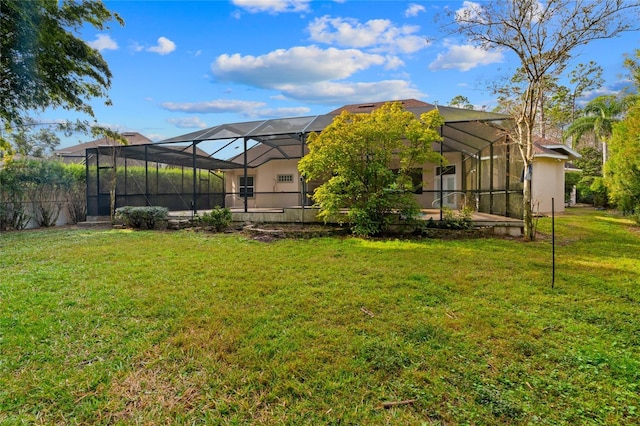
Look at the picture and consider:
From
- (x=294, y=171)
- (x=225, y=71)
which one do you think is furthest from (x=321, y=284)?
(x=294, y=171)

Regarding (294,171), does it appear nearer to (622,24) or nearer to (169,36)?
(169,36)

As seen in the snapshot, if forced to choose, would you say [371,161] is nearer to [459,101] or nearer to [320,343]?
[320,343]

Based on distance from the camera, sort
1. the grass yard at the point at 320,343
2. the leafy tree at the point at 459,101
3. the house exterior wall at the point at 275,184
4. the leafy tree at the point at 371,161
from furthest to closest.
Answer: the leafy tree at the point at 459,101, the house exterior wall at the point at 275,184, the leafy tree at the point at 371,161, the grass yard at the point at 320,343

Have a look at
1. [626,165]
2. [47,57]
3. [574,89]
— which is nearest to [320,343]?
[47,57]

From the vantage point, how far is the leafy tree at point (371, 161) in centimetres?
792

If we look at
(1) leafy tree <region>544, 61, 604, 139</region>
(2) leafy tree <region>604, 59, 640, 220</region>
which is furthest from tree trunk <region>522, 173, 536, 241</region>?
Result: (1) leafy tree <region>544, 61, 604, 139</region>

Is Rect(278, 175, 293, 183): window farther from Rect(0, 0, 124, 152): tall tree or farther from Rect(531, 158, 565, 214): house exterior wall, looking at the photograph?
Rect(531, 158, 565, 214): house exterior wall

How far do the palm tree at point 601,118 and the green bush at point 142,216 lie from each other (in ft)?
80.8

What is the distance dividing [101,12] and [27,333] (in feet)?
21.4

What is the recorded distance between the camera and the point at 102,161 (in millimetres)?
12336

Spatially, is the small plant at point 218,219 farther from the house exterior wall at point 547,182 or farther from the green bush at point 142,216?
the house exterior wall at point 547,182

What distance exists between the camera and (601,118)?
20453mm

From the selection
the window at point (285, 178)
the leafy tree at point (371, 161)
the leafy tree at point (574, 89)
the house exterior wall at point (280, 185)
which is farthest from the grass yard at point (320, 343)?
the leafy tree at point (574, 89)

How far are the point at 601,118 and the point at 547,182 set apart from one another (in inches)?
370
